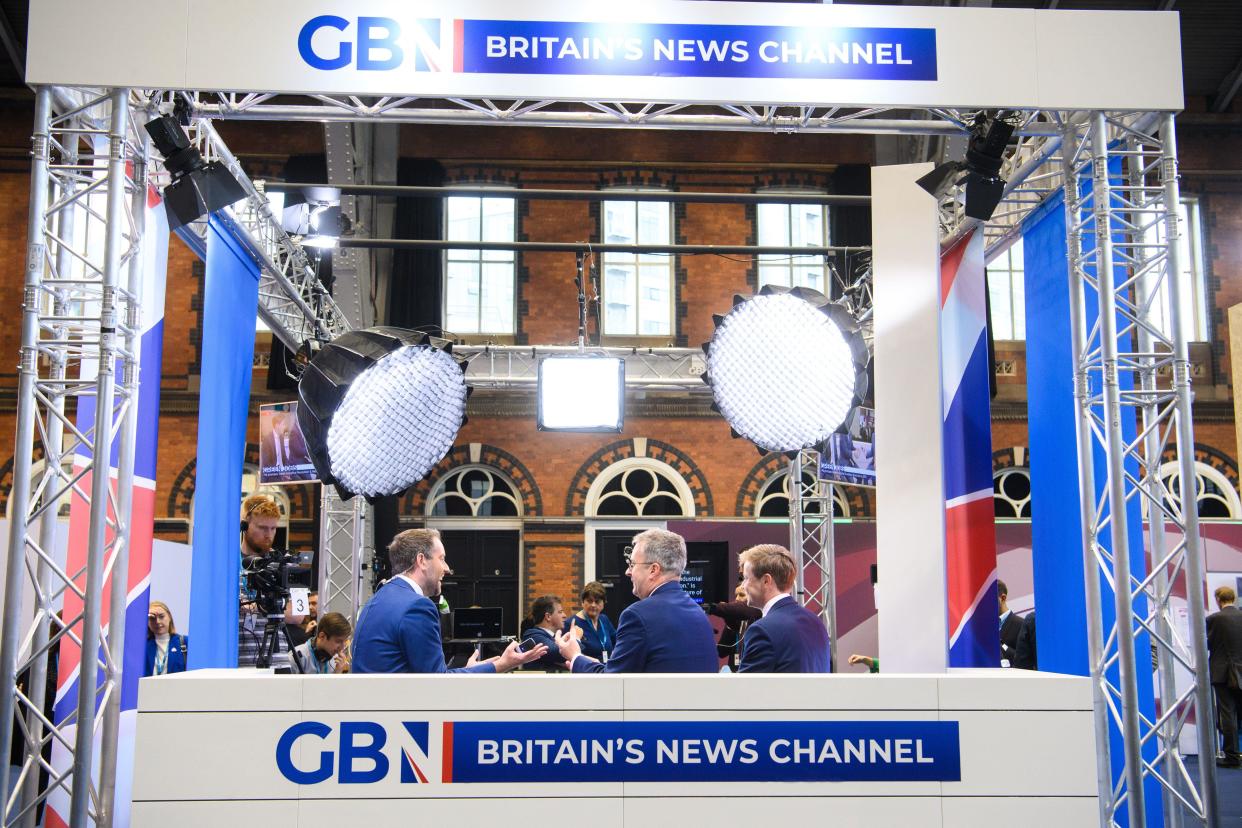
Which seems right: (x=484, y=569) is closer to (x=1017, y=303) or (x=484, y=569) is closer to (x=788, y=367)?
(x=1017, y=303)

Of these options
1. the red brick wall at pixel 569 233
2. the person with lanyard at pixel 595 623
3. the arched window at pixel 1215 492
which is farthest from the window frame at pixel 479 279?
the arched window at pixel 1215 492

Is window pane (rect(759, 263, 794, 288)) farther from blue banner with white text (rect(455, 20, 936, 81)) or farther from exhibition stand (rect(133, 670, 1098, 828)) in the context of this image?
A: exhibition stand (rect(133, 670, 1098, 828))

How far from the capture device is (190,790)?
11.4 feet

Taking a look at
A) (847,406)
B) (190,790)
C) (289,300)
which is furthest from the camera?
(289,300)

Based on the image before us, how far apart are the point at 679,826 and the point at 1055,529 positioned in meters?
2.32

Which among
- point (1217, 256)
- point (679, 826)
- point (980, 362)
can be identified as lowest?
point (679, 826)

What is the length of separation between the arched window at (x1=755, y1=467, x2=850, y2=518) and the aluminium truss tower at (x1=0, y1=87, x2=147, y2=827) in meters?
10.7

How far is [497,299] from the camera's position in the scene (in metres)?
14.6

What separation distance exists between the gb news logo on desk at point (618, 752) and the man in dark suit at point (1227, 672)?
6640mm

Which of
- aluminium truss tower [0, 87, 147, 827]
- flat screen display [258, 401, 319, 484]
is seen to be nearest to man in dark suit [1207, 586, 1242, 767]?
flat screen display [258, 401, 319, 484]

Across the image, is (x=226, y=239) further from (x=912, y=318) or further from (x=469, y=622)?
(x=469, y=622)

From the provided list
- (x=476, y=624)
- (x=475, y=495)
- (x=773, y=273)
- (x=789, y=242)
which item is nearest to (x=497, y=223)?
(x=475, y=495)

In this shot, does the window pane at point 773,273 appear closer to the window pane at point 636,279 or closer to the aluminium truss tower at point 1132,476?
the window pane at point 636,279

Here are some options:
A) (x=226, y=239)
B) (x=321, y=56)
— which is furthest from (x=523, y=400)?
(x=321, y=56)
